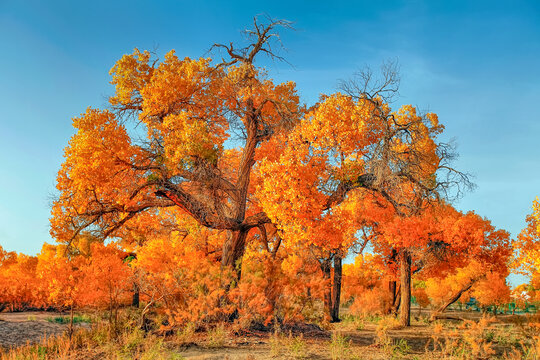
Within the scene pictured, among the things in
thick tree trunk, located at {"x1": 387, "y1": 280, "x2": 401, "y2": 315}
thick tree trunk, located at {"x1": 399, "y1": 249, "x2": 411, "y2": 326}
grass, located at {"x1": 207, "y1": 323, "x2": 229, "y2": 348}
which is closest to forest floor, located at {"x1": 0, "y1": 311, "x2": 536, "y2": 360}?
grass, located at {"x1": 207, "y1": 323, "x2": 229, "y2": 348}

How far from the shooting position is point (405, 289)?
2064cm

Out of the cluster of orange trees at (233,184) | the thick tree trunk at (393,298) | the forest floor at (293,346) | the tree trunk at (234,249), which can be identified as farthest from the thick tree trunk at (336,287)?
the tree trunk at (234,249)

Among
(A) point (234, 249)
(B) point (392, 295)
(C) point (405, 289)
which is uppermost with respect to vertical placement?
(A) point (234, 249)

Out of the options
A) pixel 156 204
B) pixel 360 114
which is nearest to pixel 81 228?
pixel 156 204

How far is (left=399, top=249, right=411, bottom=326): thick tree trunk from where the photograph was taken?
20422 millimetres

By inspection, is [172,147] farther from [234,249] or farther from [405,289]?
[405,289]

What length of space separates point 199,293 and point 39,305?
21539mm

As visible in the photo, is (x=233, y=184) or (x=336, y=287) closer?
(x=233, y=184)

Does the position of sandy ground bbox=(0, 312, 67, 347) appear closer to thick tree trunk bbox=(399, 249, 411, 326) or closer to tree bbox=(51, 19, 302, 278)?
tree bbox=(51, 19, 302, 278)

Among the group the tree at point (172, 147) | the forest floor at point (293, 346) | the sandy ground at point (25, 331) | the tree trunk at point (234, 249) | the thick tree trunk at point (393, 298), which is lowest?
the sandy ground at point (25, 331)

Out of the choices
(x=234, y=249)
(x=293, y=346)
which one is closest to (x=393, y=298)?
(x=234, y=249)

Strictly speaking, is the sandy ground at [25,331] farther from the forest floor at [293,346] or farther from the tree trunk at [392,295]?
the tree trunk at [392,295]

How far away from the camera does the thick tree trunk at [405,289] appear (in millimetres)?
20422

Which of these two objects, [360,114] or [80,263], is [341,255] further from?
[80,263]
